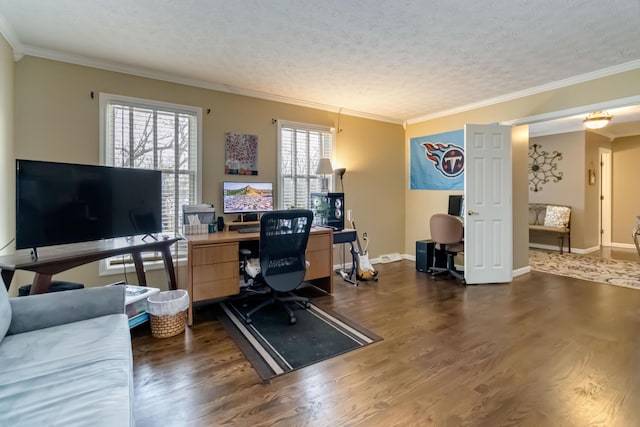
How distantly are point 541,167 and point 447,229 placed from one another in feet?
13.5

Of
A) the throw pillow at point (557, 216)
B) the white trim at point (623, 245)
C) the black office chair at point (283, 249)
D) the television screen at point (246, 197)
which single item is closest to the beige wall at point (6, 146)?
the television screen at point (246, 197)

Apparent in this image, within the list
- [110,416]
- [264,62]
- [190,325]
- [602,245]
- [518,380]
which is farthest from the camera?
[602,245]

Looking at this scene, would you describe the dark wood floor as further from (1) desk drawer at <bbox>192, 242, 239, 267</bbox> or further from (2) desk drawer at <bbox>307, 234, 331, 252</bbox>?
(2) desk drawer at <bbox>307, 234, 331, 252</bbox>

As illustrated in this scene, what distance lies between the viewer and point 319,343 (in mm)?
2436

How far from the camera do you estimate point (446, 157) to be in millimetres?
4836

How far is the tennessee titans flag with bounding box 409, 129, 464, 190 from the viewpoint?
4676mm

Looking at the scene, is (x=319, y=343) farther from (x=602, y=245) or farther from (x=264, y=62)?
(x=602, y=245)

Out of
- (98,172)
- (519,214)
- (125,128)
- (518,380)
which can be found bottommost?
(518,380)

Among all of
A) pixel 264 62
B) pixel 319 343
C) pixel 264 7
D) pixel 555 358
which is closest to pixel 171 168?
pixel 264 62

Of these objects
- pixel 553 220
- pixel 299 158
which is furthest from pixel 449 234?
pixel 553 220

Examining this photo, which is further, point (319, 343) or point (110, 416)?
point (319, 343)

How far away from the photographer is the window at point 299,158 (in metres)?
4.20

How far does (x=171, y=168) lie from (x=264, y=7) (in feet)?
6.67

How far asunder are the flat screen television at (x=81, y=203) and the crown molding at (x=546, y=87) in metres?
4.21
